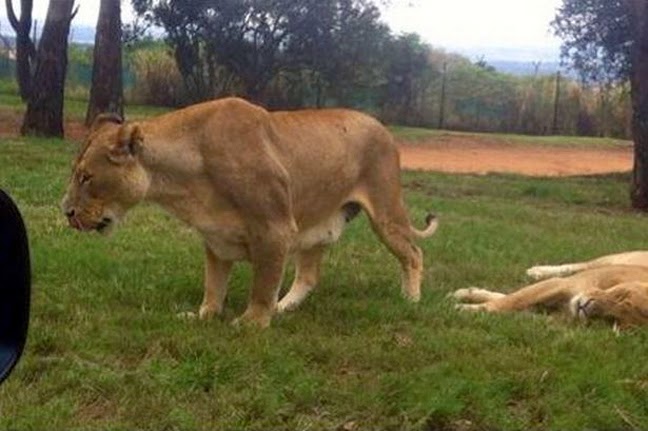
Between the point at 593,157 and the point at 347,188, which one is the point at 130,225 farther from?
the point at 593,157

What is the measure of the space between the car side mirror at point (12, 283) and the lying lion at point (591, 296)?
5095 millimetres

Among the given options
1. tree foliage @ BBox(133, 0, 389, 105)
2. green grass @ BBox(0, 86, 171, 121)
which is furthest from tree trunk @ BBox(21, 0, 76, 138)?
tree foliage @ BBox(133, 0, 389, 105)

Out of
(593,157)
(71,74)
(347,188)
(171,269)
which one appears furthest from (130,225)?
(71,74)

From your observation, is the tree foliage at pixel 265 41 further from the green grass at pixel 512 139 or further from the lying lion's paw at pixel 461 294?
the lying lion's paw at pixel 461 294

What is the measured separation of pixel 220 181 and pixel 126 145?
1.79ft

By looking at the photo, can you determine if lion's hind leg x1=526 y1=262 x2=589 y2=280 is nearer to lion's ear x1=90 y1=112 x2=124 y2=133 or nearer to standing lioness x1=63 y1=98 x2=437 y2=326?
standing lioness x1=63 y1=98 x2=437 y2=326

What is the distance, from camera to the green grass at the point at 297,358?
5.79 metres

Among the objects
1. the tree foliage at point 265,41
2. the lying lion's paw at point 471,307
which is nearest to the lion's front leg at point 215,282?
the lying lion's paw at point 471,307

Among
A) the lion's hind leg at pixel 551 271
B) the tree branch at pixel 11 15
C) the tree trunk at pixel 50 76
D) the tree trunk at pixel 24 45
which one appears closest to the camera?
the lion's hind leg at pixel 551 271

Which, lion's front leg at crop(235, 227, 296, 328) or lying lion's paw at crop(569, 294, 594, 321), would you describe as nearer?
lion's front leg at crop(235, 227, 296, 328)

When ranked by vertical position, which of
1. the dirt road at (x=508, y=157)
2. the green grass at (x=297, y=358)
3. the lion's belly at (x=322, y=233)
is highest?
the lion's belly at (x=322, y=233)

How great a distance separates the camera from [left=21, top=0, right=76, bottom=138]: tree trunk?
22.4 meters

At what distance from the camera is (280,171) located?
7414 millimetres

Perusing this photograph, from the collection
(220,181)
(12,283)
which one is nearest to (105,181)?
(220,181)
